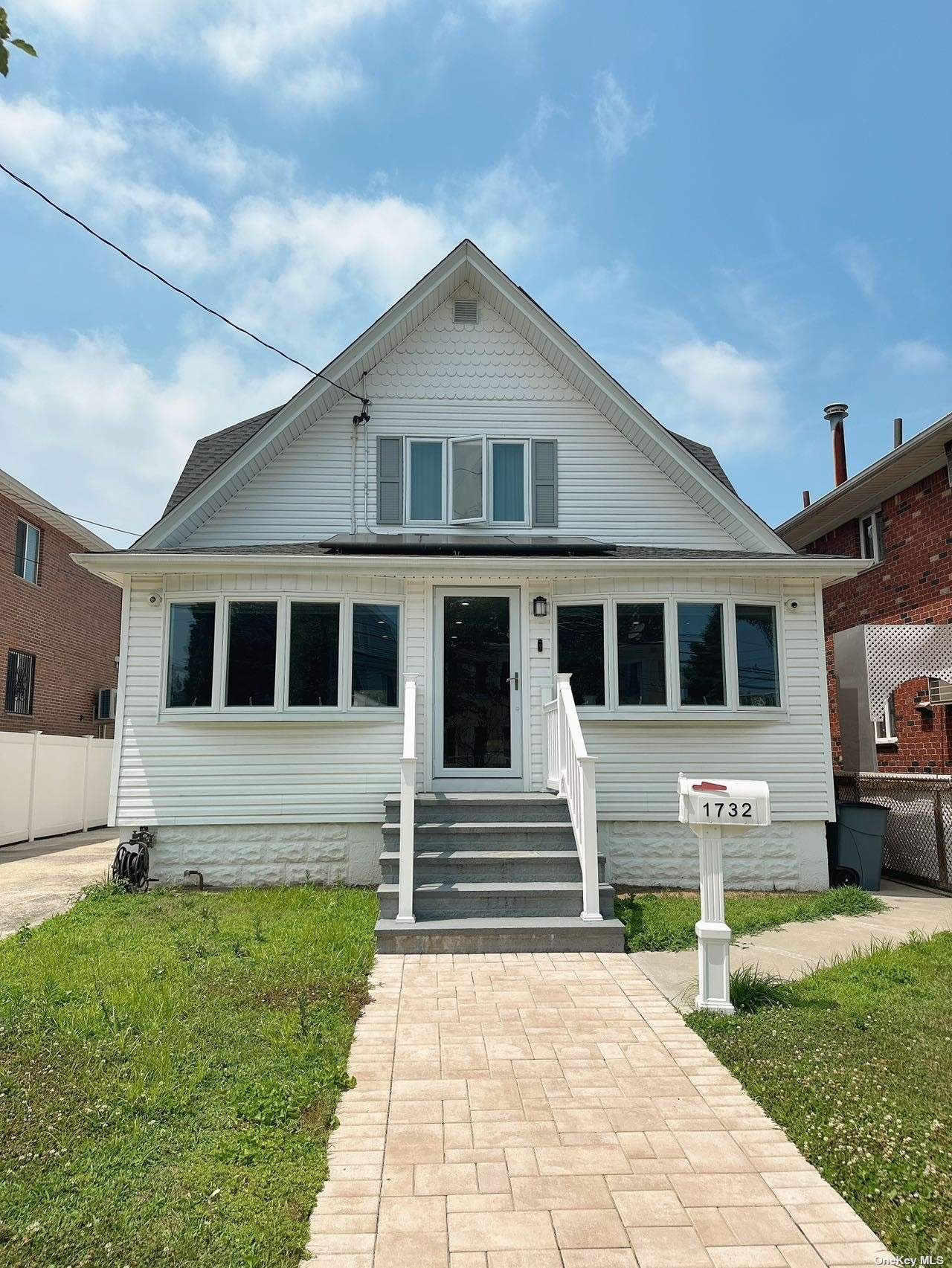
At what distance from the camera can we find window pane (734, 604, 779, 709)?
9008 mm

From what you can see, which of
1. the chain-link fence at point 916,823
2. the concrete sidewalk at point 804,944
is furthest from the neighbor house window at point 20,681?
the chain-link fence at point 916,823

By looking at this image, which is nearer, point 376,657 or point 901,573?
point 376,657

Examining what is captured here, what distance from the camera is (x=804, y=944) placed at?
6.59m

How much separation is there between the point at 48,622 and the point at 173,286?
38.5 feet

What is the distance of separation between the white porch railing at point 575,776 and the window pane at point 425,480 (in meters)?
2.83

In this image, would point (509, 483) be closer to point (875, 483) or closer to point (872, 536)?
point (875, 483)

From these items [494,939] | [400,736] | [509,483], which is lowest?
[494,939]

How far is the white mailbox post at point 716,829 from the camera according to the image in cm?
490

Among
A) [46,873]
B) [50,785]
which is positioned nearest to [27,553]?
[50,785]

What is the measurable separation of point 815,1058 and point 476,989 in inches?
83.8

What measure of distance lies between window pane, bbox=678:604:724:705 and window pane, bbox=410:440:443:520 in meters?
3.24

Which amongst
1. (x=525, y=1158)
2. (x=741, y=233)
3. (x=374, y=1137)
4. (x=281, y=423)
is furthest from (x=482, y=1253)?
(x=741, y=233)

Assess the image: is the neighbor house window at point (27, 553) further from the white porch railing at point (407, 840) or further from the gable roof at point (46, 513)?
the white porch railing at point (407, 840)

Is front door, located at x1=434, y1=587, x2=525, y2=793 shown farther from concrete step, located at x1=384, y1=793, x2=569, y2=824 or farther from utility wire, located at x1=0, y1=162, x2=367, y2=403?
utility wire, located at x1=0, y1=162, x2=367, y2=403
